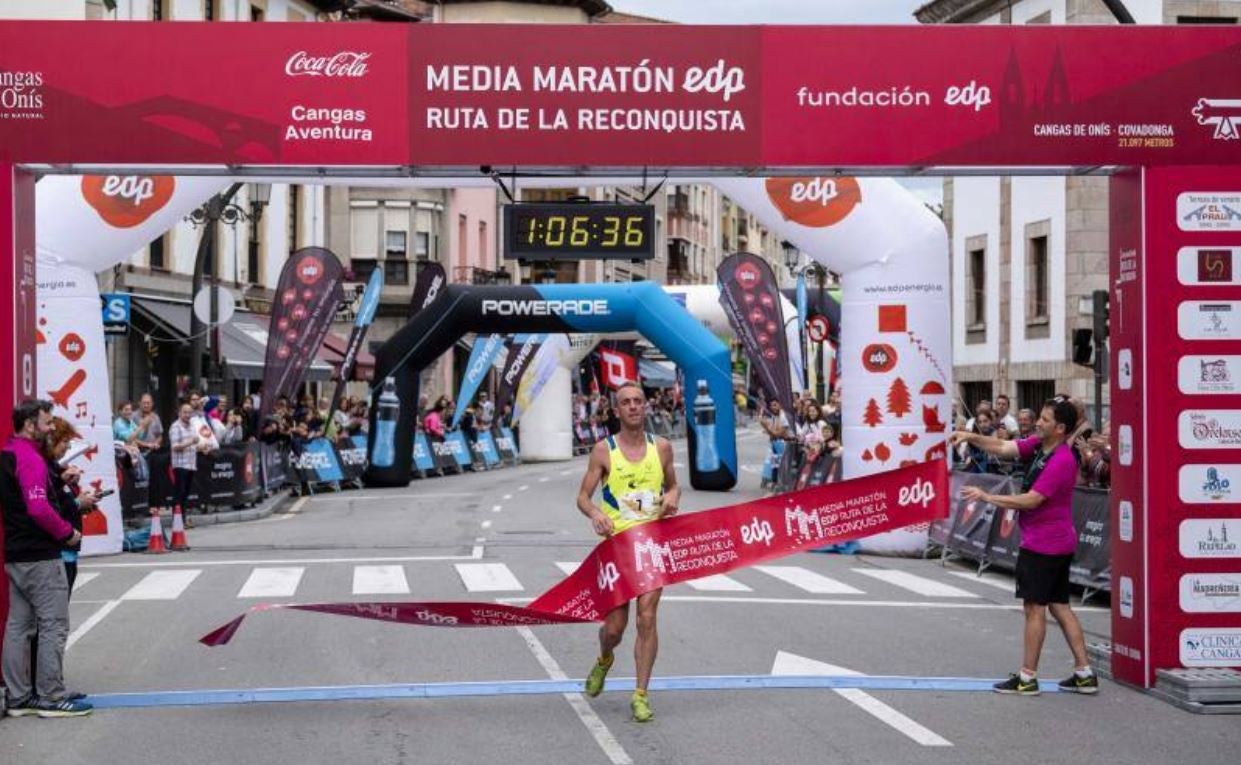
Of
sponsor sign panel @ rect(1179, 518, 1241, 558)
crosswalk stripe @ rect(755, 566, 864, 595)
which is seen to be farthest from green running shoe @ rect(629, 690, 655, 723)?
crosswalk stripe @ rect(755, 566, 864, 595)

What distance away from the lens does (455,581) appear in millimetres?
18328

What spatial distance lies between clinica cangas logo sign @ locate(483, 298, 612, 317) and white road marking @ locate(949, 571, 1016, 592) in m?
16.3

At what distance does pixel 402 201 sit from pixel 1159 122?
178 feet

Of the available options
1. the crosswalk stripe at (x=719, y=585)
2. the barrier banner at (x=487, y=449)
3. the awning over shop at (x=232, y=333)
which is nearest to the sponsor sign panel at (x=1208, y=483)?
the crosswalk stripe at (x=719, y=585)

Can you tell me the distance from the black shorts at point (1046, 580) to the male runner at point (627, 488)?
2445mm

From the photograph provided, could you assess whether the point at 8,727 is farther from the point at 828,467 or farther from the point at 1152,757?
the point at 828,467

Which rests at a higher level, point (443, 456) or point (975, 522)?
point (975, 522)

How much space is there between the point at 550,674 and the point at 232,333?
33720 mm

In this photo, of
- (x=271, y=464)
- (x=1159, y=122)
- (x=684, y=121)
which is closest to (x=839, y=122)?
(x=684, y=121)

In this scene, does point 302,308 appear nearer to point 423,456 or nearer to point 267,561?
point 423,456

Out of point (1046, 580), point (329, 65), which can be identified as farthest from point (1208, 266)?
point (329, 65)

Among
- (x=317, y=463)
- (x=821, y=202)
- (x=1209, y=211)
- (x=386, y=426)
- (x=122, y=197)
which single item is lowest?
(x=317, y=463)

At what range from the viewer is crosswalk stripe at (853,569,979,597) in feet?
59.7

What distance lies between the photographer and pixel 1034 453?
11.9 meters
